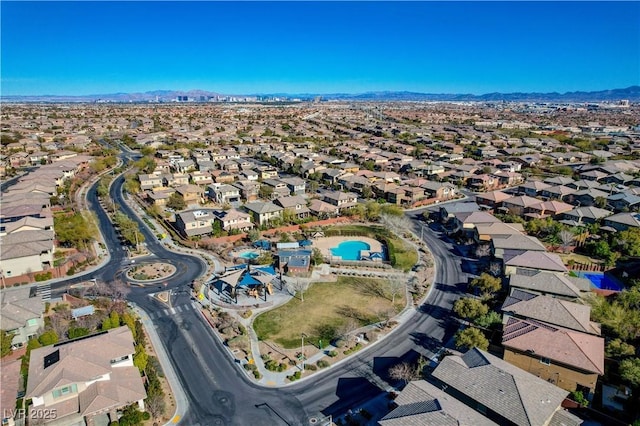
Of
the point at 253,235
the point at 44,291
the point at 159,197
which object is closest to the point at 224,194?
the point at 159,197

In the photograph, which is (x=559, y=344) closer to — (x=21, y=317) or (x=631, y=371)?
(x=631, y=371)

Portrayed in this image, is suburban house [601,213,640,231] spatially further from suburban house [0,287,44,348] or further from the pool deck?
suburban house [0,287,44,348]

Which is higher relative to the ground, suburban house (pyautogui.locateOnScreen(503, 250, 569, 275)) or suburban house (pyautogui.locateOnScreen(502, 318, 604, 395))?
suburban house (pyautogui.locateOnScreen(503, 250, 569, 275))

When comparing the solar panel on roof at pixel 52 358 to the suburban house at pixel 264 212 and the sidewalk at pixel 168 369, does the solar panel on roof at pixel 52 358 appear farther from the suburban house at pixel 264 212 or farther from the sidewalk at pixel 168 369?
the suburban house at pixel 264 212

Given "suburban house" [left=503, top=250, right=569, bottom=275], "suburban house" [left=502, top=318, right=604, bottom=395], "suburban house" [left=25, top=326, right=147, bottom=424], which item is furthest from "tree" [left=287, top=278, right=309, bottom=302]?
"suburban house" [left=503, top=250, right=569, bottom=275]

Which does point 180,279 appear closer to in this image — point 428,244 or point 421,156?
point 428,244

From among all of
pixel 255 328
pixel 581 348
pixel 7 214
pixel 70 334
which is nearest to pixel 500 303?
pixel 581 348

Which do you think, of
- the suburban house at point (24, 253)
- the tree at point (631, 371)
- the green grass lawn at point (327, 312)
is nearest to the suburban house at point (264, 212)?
the green grass lawn at point (327, 312)
